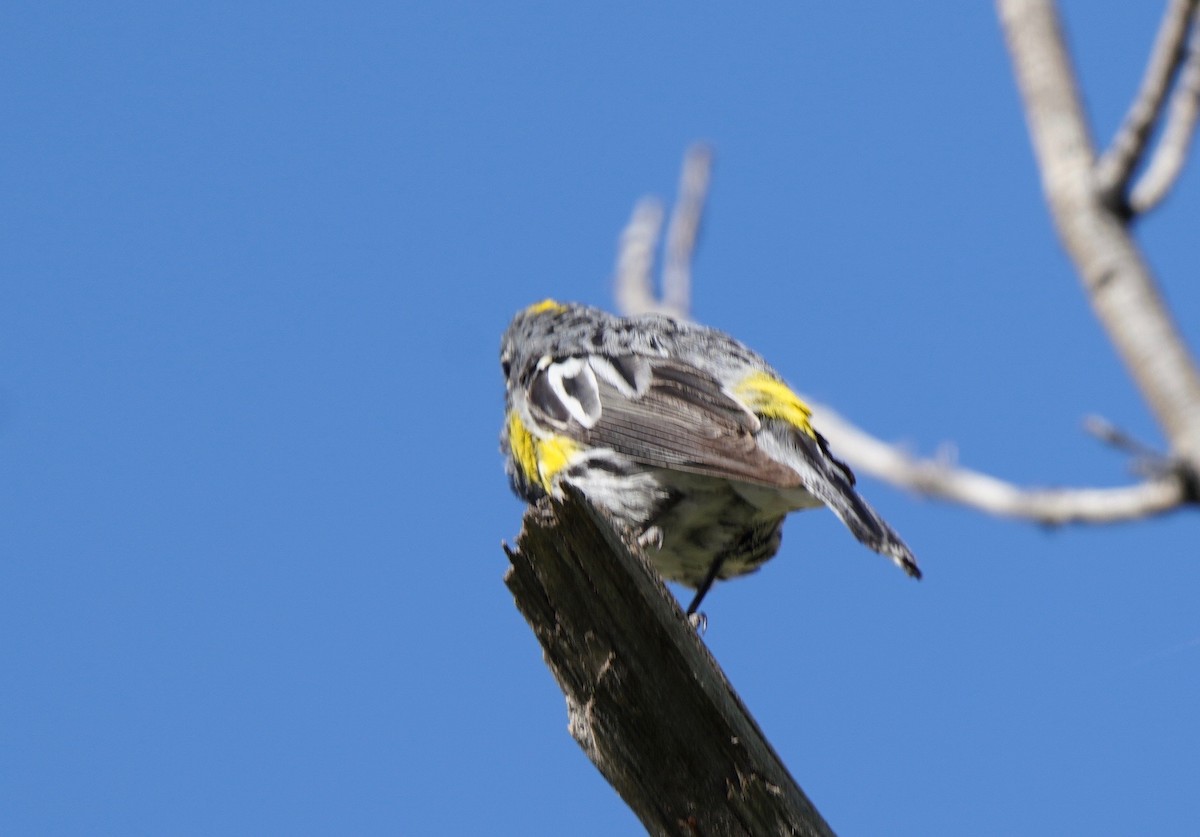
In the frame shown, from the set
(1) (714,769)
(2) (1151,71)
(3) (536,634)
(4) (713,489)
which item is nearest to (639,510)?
(4) (713,489)

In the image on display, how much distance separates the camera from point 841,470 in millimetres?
5652

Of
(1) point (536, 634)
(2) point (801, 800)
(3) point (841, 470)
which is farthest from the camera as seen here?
(3) point (841, 470)

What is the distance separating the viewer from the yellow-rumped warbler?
553 centimetres

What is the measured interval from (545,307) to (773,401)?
2183mm

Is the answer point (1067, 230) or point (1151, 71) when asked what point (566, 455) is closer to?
point (1067, 230)

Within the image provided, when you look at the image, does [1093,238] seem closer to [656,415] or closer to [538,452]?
[656,415]

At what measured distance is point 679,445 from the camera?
222 inches

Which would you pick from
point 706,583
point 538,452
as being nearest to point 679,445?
point 538,452

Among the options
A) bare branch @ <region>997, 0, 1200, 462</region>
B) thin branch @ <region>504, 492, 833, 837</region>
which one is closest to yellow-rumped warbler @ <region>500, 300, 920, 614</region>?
bare branch @ <region>997, 0, 1200, 462</region>

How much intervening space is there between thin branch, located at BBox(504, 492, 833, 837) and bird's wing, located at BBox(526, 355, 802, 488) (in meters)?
1.46

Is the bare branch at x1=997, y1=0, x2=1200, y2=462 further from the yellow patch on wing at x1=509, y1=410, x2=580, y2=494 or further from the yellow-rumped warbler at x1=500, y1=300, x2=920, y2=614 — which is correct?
the yellow patch on wing at x1=509, y1=410, x2=580, y2=494

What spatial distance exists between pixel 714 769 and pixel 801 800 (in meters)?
0.26

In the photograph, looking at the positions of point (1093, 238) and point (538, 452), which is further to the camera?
point (538, 452)

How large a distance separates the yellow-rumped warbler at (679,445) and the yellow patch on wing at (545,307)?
0.77 metres
